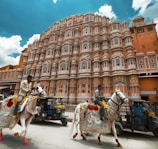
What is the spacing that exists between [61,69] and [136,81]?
14231 millimetres

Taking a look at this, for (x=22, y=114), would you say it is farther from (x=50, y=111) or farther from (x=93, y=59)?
(x=93, y=59)

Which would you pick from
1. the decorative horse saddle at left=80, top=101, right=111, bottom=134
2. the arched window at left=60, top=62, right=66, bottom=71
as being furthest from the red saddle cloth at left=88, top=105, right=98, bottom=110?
the arched window at left=60, top=62, right=66, bottom=71

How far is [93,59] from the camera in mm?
21703

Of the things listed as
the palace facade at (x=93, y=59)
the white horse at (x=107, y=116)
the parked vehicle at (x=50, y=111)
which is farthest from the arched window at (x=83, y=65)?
the white horse at (x=107, y=116)

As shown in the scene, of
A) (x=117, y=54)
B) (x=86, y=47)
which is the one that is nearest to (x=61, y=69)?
(x=86, y=47)

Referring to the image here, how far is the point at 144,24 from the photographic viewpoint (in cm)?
2734

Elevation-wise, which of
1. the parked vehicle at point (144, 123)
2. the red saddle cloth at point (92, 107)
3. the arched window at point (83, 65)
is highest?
the arched window at point (83, 65)

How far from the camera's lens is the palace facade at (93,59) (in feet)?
61.7

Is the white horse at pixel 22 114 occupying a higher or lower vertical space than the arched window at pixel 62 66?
lower

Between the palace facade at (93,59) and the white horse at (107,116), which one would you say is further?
the palace facade at (93,59)

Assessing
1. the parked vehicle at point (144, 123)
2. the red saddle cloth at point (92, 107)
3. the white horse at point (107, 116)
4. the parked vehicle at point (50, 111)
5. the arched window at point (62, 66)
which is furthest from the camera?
the arched window at point (62, 66)

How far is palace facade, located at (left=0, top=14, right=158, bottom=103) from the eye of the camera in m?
18.8

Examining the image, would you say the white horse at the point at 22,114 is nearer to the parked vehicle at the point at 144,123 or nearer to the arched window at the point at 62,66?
the parked vehicle at the point at 144,123

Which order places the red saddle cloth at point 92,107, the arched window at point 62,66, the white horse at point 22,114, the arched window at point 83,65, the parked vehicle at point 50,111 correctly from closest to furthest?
the white horse at point 22,114 < the red saddle cloth at point 92,107 < the parked vehicle at point 50,111 < the arched window at point 83,65 < the arched window at point 62,66
